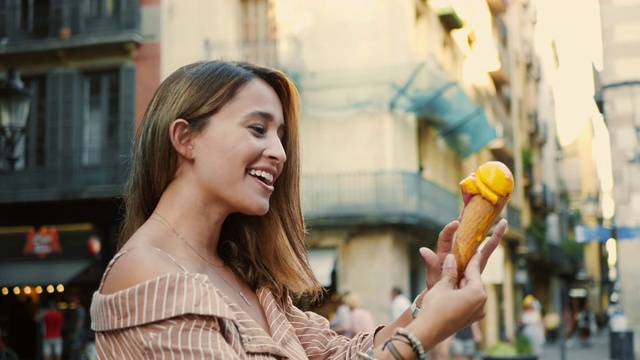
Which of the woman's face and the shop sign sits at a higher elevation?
the woman's face

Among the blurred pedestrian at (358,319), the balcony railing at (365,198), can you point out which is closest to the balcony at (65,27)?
the balcony railing at (365,198)

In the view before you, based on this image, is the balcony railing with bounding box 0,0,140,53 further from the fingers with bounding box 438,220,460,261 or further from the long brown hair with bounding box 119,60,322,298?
the fingers with bounding box 438,220,460,261

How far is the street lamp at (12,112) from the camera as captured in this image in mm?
10375

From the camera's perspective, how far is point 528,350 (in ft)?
56.7

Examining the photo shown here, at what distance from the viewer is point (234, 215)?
255cm

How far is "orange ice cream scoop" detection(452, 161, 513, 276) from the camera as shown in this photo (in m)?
2.06

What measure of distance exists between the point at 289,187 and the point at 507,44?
1514 inches

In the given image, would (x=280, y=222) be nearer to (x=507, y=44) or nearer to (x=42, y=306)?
(x=42, y=306)

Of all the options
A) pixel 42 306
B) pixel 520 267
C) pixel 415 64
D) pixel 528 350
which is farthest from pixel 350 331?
pixel 520 267

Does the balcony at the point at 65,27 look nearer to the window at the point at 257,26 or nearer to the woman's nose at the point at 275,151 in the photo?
the window at the point at 257,26

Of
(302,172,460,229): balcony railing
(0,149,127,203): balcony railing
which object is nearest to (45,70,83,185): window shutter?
(0,149,127,203): balcony railing

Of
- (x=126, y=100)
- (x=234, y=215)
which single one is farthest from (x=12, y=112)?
(x=126, y=100)

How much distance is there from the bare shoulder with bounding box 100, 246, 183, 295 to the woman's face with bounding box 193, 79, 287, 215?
272 millimetres

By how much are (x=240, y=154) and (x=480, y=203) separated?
0.61 m
